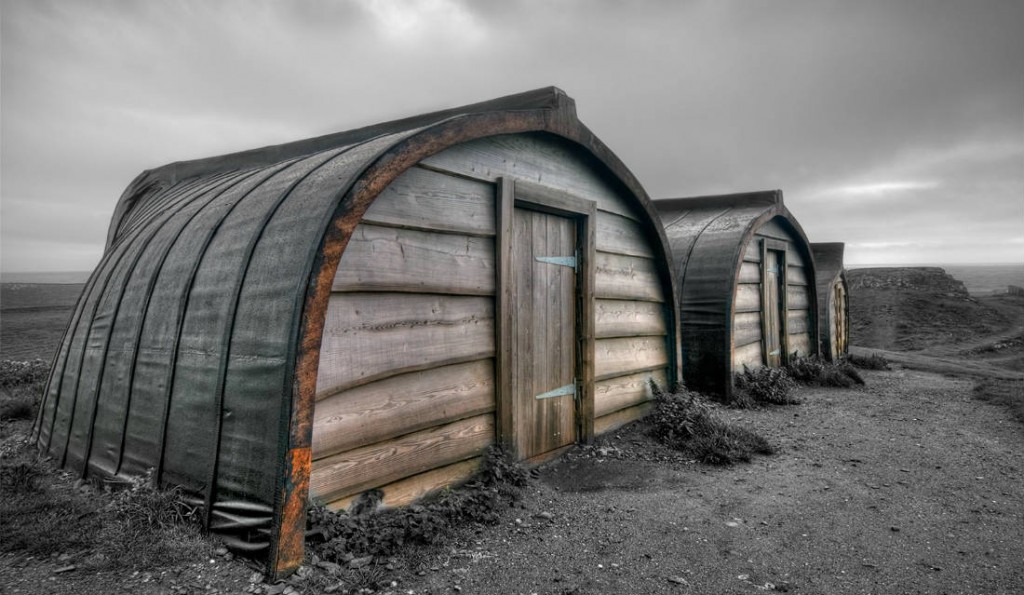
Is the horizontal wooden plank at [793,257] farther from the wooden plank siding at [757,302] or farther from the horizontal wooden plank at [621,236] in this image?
the horizontal wooden plank at [621,236]

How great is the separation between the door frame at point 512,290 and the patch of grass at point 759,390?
10.9 feet

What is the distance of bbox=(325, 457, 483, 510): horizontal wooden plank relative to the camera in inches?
138

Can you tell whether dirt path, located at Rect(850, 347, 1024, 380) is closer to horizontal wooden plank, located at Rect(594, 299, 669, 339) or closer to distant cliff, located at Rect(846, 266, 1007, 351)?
distant cliff, located at Rect(846, 266, 1007, 351)

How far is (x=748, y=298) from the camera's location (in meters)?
9.30

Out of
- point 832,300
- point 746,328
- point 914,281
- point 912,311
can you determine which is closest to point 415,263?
point 746,328

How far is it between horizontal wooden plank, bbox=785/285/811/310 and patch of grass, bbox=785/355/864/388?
1215mm

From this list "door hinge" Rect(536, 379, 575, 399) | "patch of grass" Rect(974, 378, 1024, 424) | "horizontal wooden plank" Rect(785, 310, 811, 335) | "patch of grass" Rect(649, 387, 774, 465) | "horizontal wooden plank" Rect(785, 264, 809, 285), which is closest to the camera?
"door hinge" Rect(536, 379, 575, 399)

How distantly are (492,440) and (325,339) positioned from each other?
1.78 metres

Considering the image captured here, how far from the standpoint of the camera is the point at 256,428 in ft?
9.36

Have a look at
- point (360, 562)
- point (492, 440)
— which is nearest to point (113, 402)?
point (360, 562)

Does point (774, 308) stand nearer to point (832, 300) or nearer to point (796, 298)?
point (796, 298)

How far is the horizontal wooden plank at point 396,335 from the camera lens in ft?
10.7

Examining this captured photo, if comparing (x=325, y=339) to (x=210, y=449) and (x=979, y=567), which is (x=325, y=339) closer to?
(x=210, y=449)

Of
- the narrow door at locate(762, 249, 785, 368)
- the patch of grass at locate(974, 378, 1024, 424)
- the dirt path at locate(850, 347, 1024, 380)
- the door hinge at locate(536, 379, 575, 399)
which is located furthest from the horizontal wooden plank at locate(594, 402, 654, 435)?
the dirt path at locate(850, 347, 1024, 380)
